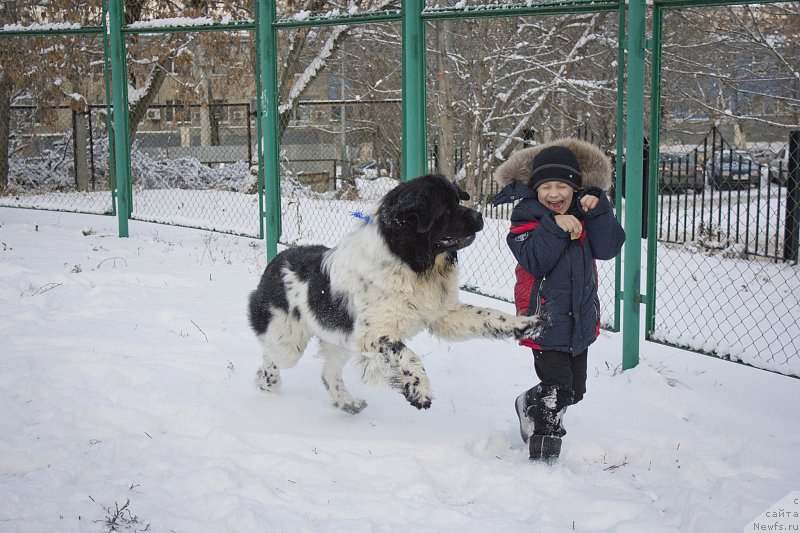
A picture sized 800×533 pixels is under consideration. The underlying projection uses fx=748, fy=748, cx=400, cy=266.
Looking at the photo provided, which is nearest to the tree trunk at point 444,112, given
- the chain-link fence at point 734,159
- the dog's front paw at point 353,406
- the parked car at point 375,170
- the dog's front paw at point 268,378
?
the parked car at point 375,170

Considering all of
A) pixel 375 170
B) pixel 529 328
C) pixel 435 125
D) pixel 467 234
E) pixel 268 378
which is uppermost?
pixel 435 125

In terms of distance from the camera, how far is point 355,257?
3.82 m

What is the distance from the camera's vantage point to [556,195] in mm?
3521

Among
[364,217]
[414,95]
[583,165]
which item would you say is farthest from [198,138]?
[583,165]

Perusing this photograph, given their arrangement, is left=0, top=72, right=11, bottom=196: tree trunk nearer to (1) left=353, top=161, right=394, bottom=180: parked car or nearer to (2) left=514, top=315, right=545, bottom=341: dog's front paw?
(1) left=353, top=161, right=394, bottom=180: parked car

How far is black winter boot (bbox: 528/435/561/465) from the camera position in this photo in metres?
3.50

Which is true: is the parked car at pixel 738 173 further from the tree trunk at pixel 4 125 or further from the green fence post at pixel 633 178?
the tree trunk at pixel 4 125

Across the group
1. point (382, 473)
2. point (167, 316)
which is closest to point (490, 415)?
point (382, 473)

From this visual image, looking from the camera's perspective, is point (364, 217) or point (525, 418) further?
point (364, 217)

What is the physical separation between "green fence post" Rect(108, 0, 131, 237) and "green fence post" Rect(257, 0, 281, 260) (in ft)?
8.46

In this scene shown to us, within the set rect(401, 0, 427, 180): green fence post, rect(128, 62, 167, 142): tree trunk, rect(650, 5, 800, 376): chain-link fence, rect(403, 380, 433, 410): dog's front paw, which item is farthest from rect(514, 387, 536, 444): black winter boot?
rect(128, 62, 167, 142): tree trunk

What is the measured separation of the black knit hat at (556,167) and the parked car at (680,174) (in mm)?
4192

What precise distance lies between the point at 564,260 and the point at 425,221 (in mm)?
682

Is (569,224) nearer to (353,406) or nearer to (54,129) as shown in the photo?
(353,406)
